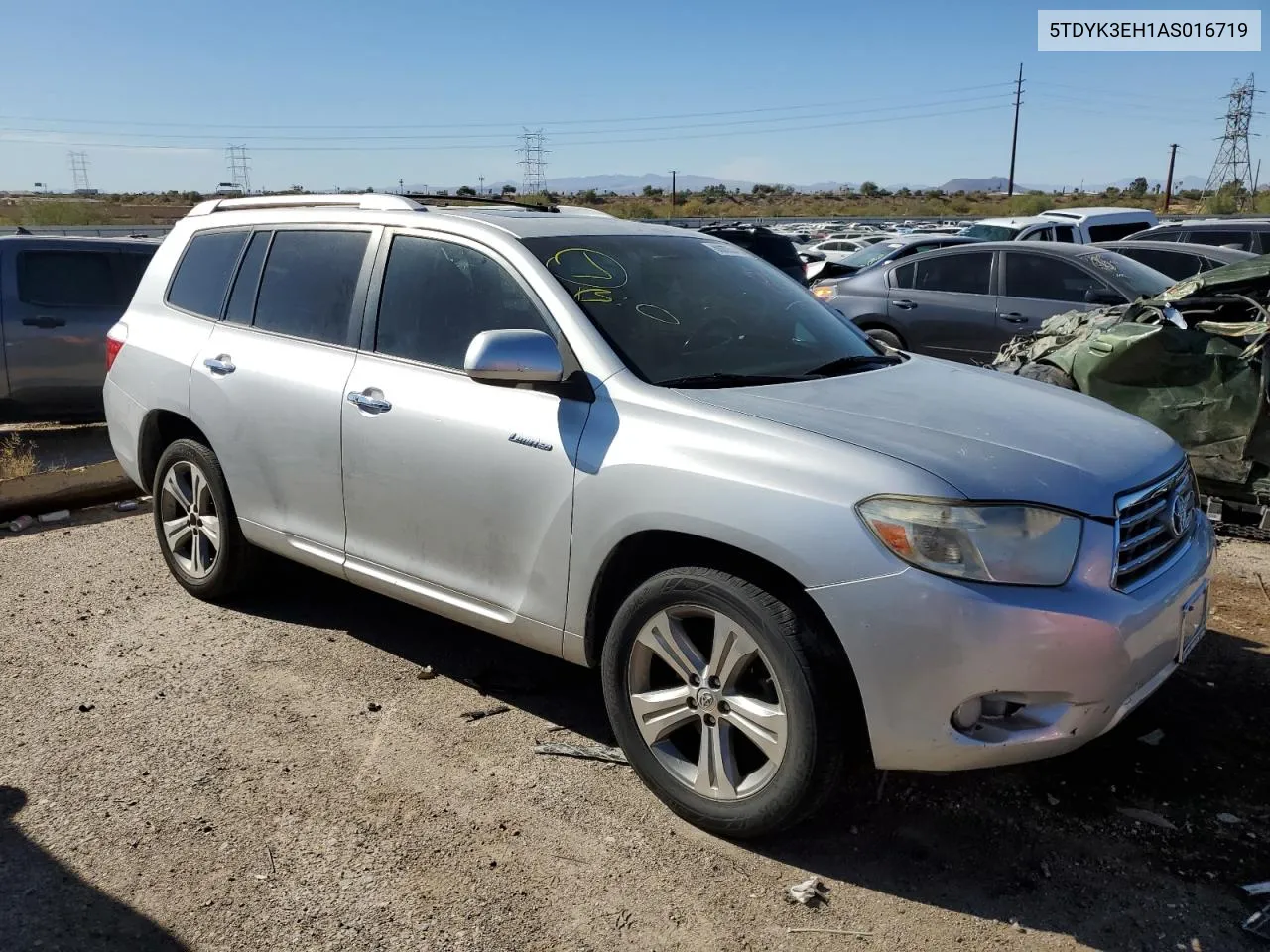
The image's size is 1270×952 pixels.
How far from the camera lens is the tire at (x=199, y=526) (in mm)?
4785

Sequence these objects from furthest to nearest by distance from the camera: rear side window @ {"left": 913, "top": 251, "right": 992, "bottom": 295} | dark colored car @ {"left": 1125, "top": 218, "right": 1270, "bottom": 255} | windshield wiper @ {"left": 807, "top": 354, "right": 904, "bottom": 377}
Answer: dark colored car @ {"left": 1125, "top": 218, "right": 1270, "bottom": 255}
rear side window @ {"left": 913, "top": 251, "right": 992, "bottom": 295}
windshield wiper @ {"left": 807, "top": 354, "right": 904, "bottom": 377}

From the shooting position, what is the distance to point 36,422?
28.8 ft

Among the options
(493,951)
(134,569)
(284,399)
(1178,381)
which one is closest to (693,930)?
(493,951)

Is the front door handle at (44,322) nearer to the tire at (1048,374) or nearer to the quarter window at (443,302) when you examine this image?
the quarter window at (443,302)

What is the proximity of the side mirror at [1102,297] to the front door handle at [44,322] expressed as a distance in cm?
849

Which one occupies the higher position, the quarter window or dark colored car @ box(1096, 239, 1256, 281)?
the quarter window

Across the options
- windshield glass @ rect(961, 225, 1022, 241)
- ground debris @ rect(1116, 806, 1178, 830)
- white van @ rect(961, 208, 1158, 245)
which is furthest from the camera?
windshield glass @ rect(961, 225, 1022, 241)

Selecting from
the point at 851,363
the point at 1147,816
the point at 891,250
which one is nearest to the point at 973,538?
the point at 1147,816

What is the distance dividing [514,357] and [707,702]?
1.23m

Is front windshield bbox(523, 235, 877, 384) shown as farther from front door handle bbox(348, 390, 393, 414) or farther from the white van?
the white van

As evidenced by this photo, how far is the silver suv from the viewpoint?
273 centimetres

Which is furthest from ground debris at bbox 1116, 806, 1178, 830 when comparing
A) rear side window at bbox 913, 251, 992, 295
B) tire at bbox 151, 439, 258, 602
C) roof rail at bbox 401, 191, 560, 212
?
rear side window at bbox 913, 251, 992, 295

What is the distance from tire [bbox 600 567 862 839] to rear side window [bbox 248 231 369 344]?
188cm

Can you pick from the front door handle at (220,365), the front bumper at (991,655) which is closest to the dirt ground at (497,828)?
the front bumper at (991,655)
